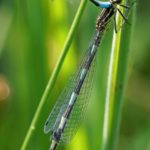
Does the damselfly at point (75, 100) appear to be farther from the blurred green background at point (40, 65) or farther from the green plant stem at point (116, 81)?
the green plant stem at point (116, 81)

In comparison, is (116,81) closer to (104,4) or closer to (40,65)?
(104,4)

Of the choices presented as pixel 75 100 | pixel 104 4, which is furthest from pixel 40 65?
pixel 104 4

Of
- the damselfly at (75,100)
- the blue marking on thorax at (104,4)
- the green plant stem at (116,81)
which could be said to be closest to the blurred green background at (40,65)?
the damselfly at (75,100)

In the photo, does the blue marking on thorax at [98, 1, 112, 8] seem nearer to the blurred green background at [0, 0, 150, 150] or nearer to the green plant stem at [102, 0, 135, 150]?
the blurred green background at [0, 0, 150, 150]

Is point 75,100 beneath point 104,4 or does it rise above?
beneath

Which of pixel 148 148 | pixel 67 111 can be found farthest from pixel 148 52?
pixel 67 111

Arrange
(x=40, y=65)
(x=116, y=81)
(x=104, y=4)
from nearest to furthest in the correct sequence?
1. (x=116, y=81)
2. (x=104, y=4)
3. (x=40, y=65)
